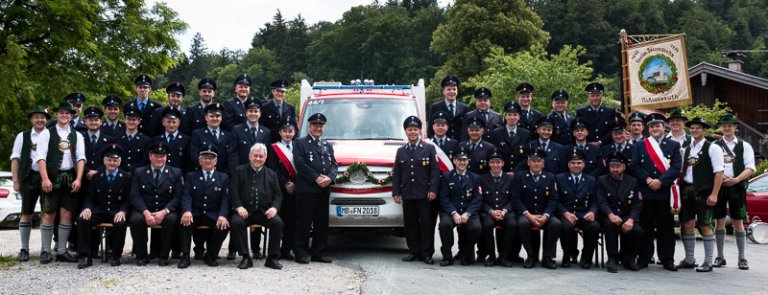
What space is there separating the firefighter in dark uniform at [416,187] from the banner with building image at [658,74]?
9.22 m

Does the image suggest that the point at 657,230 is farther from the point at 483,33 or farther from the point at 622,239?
the point at 483,33

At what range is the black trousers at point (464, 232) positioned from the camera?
31.9 feet

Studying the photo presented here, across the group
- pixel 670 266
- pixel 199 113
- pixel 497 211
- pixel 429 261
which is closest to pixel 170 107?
pixel 199 113

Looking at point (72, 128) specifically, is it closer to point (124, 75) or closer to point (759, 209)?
Result: point (759, 209)

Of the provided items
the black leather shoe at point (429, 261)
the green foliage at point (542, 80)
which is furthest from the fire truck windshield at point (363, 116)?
the green foliage at point (542, 80)

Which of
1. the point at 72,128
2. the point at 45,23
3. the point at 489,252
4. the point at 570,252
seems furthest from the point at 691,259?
the point at 45,23

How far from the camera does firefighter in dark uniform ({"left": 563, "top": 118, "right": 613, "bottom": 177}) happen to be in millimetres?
10242

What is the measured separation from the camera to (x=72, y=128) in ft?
32.2

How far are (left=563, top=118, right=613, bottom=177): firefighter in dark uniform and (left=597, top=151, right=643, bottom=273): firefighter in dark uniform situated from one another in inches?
16.6

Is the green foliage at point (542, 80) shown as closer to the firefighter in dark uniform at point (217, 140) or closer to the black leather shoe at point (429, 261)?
the black leather shoe at point (429, 261)

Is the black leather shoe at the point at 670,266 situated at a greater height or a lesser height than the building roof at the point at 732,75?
lesser

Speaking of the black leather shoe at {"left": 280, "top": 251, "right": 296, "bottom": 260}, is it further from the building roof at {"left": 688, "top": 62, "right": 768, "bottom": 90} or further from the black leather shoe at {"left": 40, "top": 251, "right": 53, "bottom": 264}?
the building roof at {"left": 688, "top": 62, "right": 768, "bottom": 90}

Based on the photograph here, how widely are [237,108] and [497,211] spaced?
378cm

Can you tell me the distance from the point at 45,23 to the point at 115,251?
14632 millimetres
